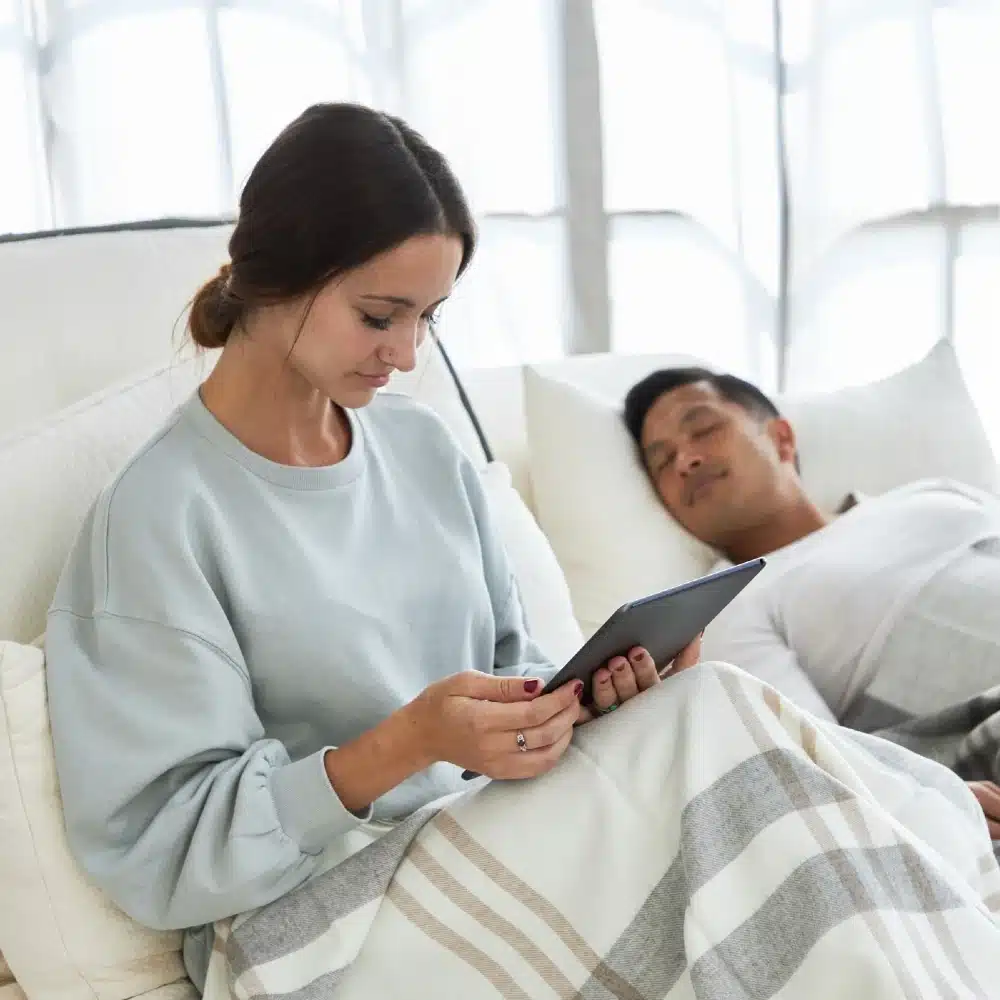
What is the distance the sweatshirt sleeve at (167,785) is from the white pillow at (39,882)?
15 millimetres

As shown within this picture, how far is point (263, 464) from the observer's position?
116 cm

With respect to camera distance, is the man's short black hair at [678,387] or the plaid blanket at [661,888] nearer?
the plaid blanket at [661,888]

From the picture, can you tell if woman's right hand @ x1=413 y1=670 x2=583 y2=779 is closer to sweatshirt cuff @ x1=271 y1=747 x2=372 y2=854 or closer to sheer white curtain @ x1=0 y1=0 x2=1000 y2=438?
sweatshirt cuff @ x1=271 y1=747 x2=372 y2=854

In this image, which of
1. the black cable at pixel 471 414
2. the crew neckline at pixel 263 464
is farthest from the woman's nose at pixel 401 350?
the black cable at pixel 471 414

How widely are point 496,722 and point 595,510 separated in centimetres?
84

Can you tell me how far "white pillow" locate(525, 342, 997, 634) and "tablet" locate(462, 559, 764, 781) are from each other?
0.64 metres

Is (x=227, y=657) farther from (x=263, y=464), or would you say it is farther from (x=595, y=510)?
(x=595, y=510)

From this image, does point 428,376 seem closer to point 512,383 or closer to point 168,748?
point 512,383

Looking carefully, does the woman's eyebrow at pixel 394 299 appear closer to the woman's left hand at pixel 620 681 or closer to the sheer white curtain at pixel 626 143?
the woman's left hand at pixel 620 681

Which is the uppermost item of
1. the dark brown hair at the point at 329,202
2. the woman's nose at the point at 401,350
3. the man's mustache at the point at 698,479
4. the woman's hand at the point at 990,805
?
the dark brown hair at the point at 329,202

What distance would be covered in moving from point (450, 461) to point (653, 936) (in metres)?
0.55

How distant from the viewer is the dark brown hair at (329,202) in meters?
1.08

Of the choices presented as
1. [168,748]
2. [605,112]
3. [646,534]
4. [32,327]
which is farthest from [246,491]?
[605,112]

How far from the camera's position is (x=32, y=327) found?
1398 mm
